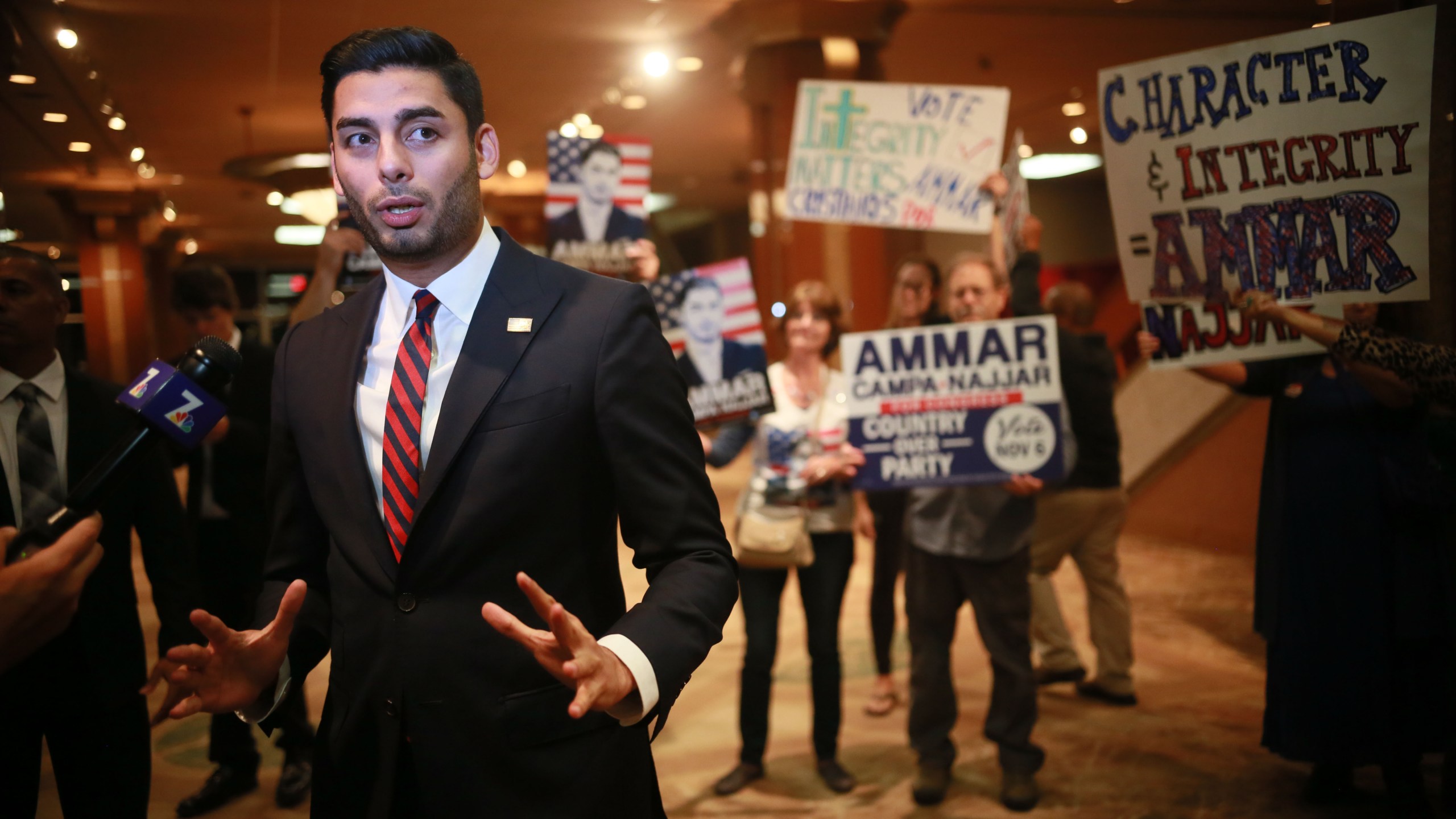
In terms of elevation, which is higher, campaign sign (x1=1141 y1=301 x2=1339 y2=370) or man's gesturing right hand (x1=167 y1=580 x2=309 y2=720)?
campaign sign (x1=1141 y1=301 x2=1339 y2=370)

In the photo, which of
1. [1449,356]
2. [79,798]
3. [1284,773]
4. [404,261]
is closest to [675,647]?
[404,261]

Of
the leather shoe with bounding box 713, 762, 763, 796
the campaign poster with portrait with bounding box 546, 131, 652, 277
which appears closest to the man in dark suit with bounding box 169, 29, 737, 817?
the leather shoe with bounding box 713, 762, 763, 796

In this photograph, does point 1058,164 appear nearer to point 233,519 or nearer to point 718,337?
point 718,337

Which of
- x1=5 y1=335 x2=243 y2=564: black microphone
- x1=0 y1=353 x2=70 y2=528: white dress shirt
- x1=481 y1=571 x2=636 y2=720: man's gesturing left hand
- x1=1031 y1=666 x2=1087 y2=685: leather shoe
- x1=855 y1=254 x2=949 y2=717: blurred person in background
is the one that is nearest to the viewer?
x1=481 y1=571 x2=636 y2=720: man's gesturing left hand

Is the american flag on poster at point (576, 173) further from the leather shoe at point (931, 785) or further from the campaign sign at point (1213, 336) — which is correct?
the leather shoe at point (931, 785)

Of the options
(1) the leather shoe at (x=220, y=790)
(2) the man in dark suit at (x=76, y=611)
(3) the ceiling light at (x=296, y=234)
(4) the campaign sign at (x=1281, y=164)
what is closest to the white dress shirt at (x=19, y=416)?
(2) the man in dark suit at (x=76, y=611)

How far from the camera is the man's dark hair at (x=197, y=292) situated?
352cm

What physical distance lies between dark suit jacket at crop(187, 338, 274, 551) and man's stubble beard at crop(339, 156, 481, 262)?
2142mm

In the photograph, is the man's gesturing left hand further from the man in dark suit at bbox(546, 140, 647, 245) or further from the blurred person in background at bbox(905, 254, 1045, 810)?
the man in dark suit at bbox(546, 140, 647, 245)

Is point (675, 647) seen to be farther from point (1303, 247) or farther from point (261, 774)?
point (261, 774)

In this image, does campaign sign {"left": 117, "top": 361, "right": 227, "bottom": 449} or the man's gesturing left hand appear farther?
campaign sign {"left": 117, "top": 361, "right": 227, "bottom": 449}

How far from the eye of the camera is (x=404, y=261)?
1.42 meters

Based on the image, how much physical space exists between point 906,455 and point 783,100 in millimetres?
3887

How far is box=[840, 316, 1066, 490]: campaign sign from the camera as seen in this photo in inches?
133
